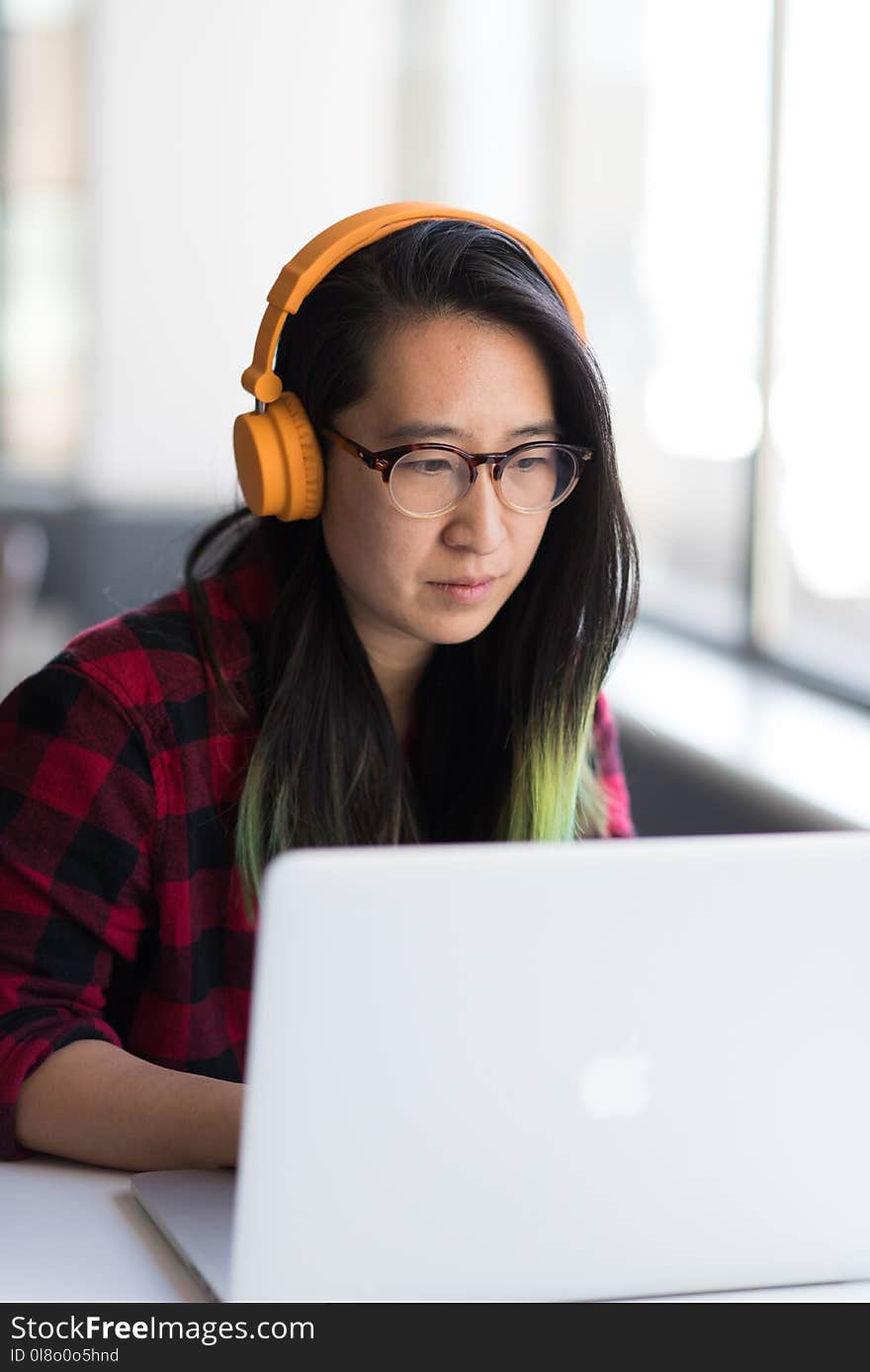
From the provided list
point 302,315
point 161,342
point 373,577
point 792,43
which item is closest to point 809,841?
point 373,577

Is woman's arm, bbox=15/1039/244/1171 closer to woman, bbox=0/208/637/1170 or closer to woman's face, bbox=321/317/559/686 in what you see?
woman, bbox=0/208/637/1170

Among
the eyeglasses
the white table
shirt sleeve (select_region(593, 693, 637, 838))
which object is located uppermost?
the eyeglasses

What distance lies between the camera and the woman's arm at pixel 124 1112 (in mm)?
1082

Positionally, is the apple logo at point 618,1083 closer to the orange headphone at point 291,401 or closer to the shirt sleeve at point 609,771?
the orange headphone at point 291,401

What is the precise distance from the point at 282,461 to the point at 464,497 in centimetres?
15

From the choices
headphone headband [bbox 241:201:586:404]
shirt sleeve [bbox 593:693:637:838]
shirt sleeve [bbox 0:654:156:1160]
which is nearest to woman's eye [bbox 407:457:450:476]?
headphone headband [bbox 241:201:586:404]

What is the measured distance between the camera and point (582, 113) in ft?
13.5

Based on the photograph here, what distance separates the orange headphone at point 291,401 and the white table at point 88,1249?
1.74 ft

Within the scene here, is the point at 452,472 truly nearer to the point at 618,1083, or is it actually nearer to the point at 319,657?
the point at 319,657

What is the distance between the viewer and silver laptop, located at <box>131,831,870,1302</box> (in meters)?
0.79

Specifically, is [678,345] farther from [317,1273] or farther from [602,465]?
[317,1273]

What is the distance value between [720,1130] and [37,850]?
1.87 ft

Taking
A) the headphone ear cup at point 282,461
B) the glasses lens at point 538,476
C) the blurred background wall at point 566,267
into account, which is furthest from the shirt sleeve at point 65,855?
the blurred background wall at point 566,267

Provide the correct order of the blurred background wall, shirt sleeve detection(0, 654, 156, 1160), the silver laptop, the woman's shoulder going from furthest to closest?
the blurred background wall < the woman's shoulder < shirt sleeve detection(0, 654, 156, 1160) < the silver laptop
